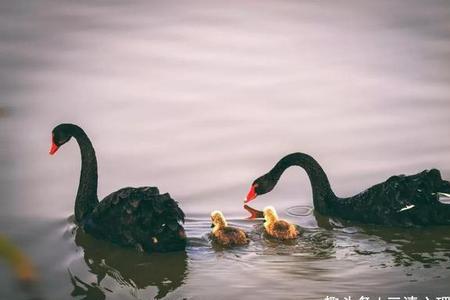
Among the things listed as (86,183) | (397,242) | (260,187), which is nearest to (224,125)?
(260,187)

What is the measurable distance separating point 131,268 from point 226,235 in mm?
530

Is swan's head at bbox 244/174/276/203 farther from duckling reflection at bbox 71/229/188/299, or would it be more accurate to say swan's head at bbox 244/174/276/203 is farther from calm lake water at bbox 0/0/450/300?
duckling reflection at bbox 71/229/188/299

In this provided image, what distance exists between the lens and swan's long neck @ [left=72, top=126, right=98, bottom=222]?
502cm

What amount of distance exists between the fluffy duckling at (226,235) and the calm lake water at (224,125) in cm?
6

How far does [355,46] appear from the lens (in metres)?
9.33

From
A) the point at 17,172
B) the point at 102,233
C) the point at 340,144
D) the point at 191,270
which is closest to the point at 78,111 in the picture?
the point at 17,172

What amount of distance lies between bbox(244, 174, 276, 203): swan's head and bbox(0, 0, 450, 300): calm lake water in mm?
101

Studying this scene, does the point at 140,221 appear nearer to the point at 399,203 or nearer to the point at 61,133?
the point at 61,133

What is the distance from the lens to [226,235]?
4.30 meters

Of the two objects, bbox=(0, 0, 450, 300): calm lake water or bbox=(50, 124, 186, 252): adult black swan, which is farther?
bbox=(50, 124, 186, 252): adult black swan

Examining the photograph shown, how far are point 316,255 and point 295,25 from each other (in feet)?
21.1

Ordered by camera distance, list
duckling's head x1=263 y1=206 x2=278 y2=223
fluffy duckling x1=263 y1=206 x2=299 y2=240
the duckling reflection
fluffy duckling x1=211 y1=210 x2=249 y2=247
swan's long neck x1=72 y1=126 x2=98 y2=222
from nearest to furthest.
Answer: the duckling reflection < fluffy duckling x1=211 y1=210 x2=249 y2=247 < fluffy duckling x1=263 y1=206 x2=299 y2=240 < duckling's head x1=263 y1=206 x2=278 y2=223 < swan's long neck x1=72 y1=126 x2=98 y2=222

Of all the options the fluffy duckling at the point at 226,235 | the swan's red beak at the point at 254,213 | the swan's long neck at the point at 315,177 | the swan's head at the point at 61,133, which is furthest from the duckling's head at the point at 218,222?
the swan's head at the point at 61,133

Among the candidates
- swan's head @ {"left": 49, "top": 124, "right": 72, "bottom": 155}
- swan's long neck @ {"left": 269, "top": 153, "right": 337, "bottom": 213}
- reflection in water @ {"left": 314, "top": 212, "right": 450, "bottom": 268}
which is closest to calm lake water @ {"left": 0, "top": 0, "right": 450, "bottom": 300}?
reflection in water @ {"left": 314, "top": 212, "right": 450, "bottom": 268}
